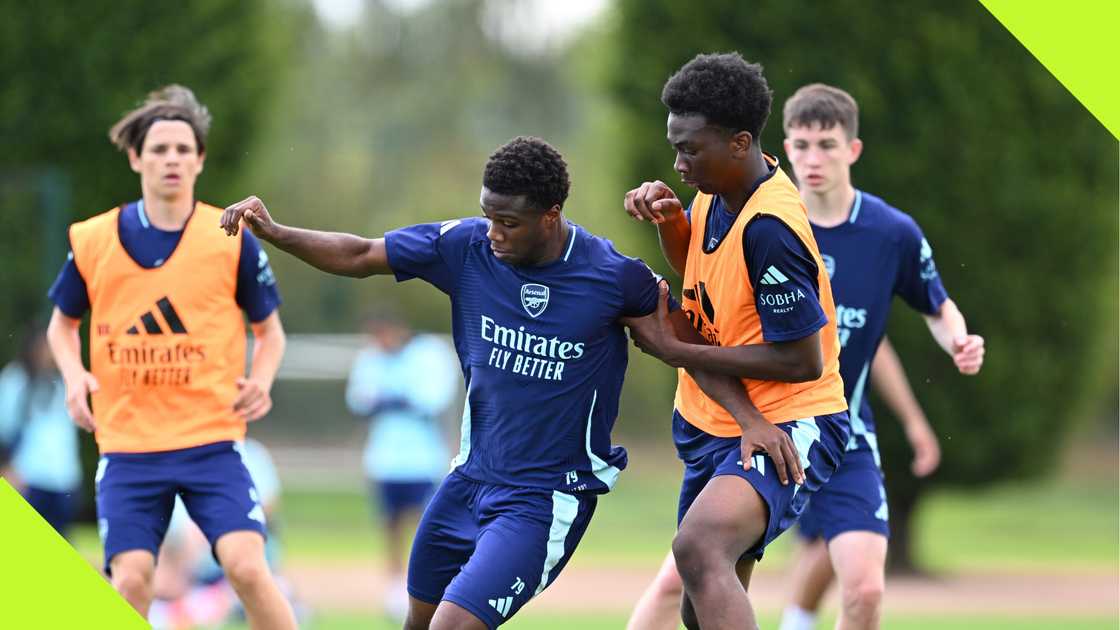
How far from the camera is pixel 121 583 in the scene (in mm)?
6473

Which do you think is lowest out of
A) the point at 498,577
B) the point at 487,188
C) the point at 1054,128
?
the point at 498,577

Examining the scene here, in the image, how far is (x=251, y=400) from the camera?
265 inches

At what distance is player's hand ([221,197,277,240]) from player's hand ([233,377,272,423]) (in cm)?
138

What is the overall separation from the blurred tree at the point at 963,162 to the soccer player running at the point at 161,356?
8.53 metres

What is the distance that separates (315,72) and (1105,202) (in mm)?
24067

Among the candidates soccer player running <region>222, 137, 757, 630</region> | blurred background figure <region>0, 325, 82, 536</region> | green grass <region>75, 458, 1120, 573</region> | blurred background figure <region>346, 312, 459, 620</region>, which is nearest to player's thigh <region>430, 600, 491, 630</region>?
soccer player running <region>222, 137, 757, 630</region>

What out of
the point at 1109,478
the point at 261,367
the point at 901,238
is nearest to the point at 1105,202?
the point at 901,238

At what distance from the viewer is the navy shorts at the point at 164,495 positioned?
6516 millimetres

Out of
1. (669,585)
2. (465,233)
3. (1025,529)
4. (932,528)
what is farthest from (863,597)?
(1025,529)

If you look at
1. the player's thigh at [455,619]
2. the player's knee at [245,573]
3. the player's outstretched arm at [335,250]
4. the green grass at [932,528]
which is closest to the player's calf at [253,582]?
the player's knee at [245,573]

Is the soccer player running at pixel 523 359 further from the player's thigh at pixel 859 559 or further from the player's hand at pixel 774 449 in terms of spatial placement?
the player's thigh at pixel 859 559

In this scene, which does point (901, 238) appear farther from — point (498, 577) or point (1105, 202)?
point (1105, 202)

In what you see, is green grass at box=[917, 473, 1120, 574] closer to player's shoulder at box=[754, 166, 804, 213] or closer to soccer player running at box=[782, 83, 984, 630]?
soccer player running at box=[782, 83, 984, 630]

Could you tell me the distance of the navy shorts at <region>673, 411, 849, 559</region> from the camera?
533 cm
